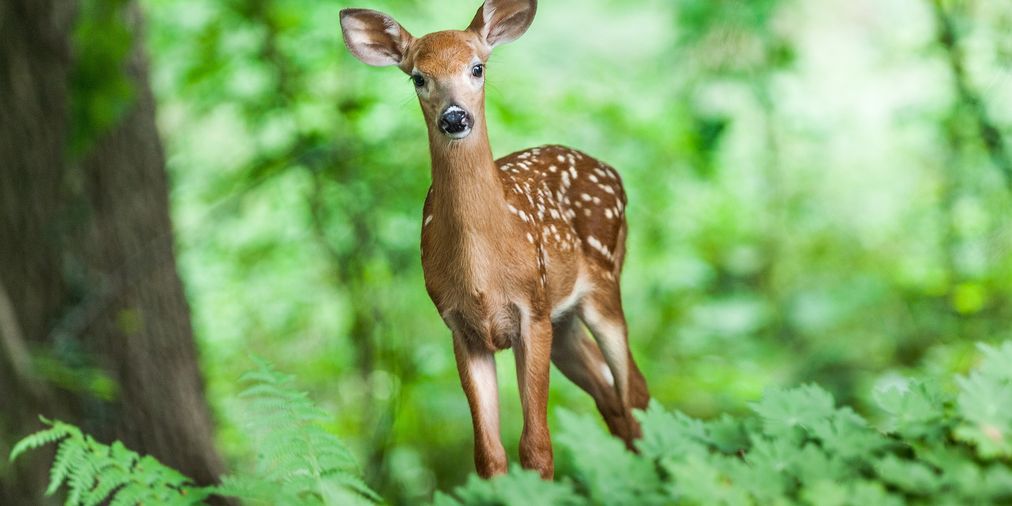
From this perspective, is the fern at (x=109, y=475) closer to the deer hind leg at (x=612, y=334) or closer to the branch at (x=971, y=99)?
the deer hind leg at (x=612, y=334)

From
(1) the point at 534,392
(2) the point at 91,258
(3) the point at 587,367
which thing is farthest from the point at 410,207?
(1) the point at 534,392

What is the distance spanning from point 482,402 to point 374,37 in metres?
0.65

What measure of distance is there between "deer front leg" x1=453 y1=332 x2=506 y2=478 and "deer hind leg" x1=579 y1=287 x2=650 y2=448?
31cm

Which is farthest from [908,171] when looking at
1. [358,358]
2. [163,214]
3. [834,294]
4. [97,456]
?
[97,456]

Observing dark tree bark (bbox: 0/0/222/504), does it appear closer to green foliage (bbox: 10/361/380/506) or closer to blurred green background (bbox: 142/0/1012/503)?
blurred green background (bbox: 142/0/1012/503)

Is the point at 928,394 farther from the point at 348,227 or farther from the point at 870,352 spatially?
the point at 870,352

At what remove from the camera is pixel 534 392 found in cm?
176

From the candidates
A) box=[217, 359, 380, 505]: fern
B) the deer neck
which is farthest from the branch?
box=[217, 359, 380, 505]: fern

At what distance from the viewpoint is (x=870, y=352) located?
6.63 metres

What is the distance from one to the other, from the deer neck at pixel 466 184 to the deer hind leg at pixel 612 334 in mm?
387

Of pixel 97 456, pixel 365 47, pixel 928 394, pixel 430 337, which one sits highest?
pixel 430 337

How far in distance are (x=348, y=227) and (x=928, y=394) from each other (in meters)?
3.59

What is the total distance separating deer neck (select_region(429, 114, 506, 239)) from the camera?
170 cm

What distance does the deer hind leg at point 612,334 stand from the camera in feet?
6.70
